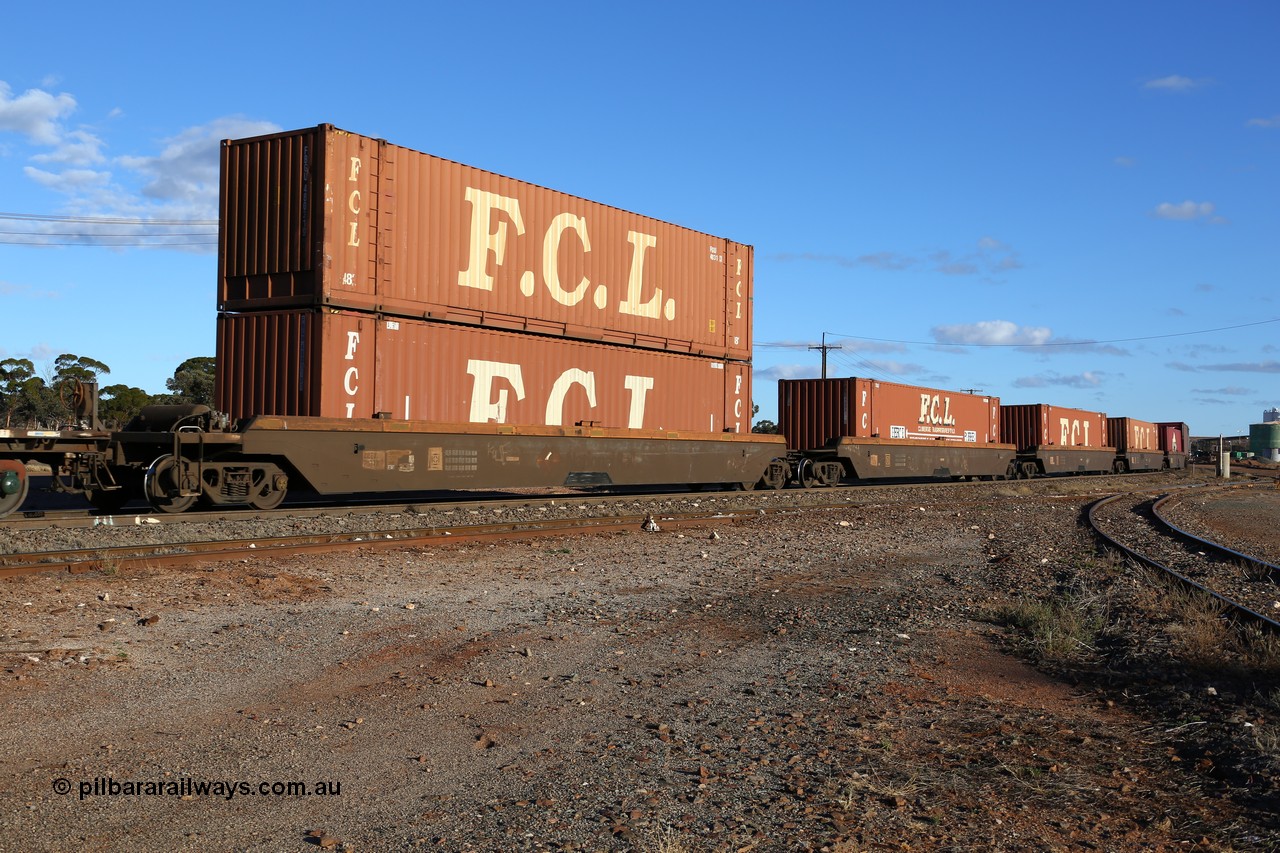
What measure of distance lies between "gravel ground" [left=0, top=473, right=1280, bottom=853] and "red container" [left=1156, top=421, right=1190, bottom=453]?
175 ft

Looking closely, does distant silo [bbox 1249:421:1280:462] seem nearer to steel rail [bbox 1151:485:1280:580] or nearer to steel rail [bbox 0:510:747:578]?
steel rail [bbox 1151:485:1280:580]

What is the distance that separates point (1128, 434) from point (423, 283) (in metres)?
44.2

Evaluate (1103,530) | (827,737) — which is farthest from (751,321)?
(827,737)

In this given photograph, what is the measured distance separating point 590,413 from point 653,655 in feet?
35.0

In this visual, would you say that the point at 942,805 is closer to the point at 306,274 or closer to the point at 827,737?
the point at 827,737

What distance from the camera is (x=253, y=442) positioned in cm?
1194

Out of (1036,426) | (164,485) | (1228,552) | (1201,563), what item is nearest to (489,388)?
(164,485)

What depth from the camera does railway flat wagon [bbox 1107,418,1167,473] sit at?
155ft

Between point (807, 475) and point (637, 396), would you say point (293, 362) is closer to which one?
point (637, 396)

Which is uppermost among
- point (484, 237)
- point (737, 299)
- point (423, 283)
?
point (484, 237)

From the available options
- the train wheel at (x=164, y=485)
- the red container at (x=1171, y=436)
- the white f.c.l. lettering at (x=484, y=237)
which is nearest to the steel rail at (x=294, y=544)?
the train wheel at (x=164, y=485)

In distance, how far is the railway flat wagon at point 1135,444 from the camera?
47312 mm

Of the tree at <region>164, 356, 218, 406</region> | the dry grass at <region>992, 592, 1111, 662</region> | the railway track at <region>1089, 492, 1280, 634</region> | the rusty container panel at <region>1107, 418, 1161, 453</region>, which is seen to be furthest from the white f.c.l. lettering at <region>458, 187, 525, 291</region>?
the rusty container panel at <region>1107, 418, 1161, 453</region>

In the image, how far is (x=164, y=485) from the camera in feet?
39.2
